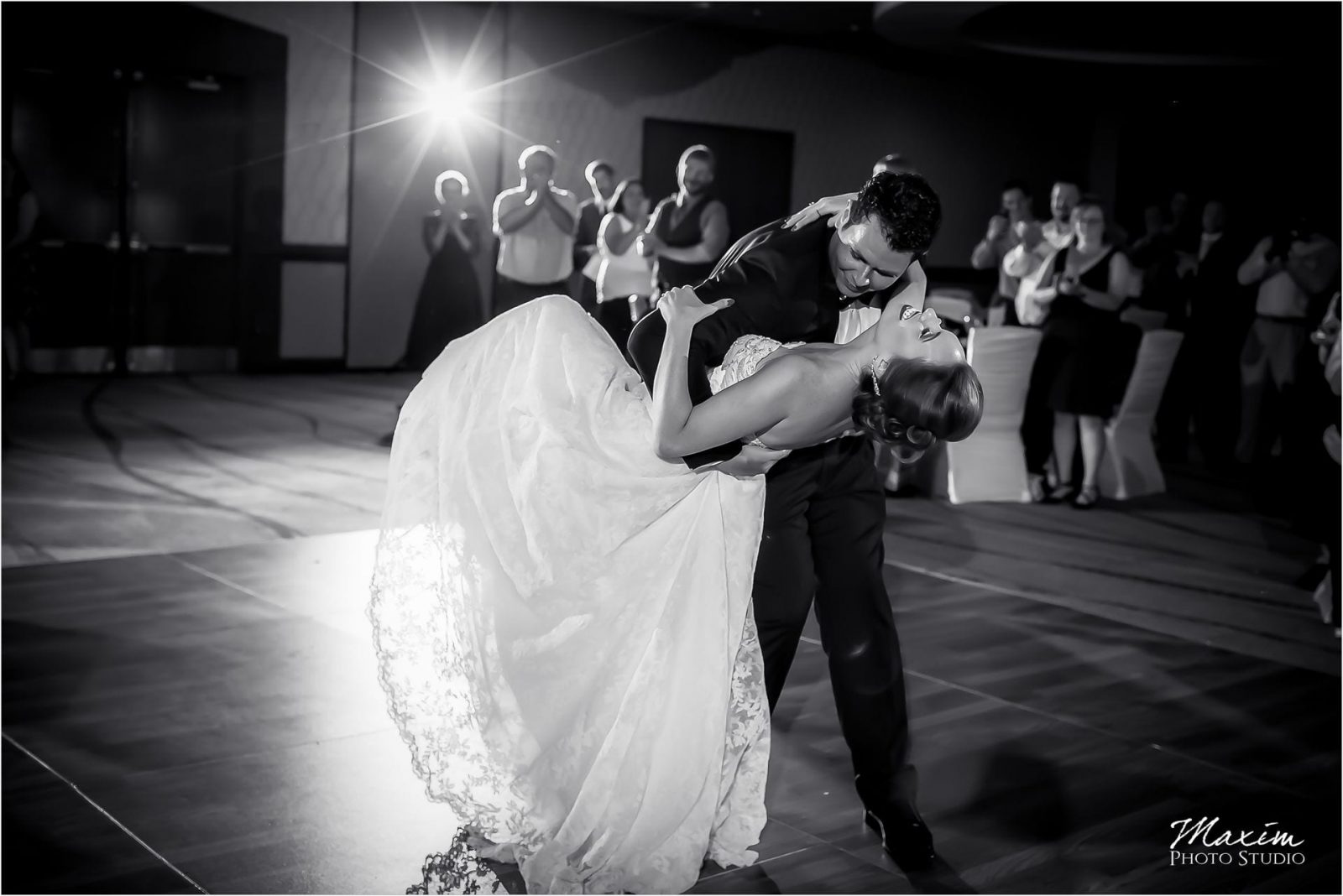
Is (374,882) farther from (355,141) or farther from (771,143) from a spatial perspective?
(771,143)

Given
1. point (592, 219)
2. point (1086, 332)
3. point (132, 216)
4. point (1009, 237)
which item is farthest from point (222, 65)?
point (1086, 332)

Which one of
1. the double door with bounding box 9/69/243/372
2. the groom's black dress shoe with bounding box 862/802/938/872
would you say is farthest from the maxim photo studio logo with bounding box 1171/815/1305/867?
the double door with bounding box 9/69/243/372

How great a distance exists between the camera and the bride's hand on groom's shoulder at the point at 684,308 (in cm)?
233

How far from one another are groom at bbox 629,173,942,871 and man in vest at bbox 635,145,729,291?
4.35 meters

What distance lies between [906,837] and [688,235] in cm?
485

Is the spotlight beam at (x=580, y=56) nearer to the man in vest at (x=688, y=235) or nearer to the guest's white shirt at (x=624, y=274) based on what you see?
the guest's white shirt at (x=624, y=274)

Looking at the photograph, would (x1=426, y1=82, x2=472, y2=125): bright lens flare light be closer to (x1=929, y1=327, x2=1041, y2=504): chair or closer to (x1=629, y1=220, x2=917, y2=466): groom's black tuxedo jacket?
(x1=929, y1=327, x2=1041, y2=504): chair

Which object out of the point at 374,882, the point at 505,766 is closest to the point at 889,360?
the point at 505,766

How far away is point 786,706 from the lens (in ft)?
11.9

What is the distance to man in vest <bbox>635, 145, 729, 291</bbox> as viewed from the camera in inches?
281

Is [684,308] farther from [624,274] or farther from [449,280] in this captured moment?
[449,280]

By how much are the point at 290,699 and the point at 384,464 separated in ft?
11.4

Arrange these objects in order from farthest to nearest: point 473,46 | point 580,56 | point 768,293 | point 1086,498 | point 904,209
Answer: point 580,56, point 473,46, point 1086,498, point 768,293, point 904,209

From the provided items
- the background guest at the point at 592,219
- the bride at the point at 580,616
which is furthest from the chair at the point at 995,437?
the bride at the point at 580,616
